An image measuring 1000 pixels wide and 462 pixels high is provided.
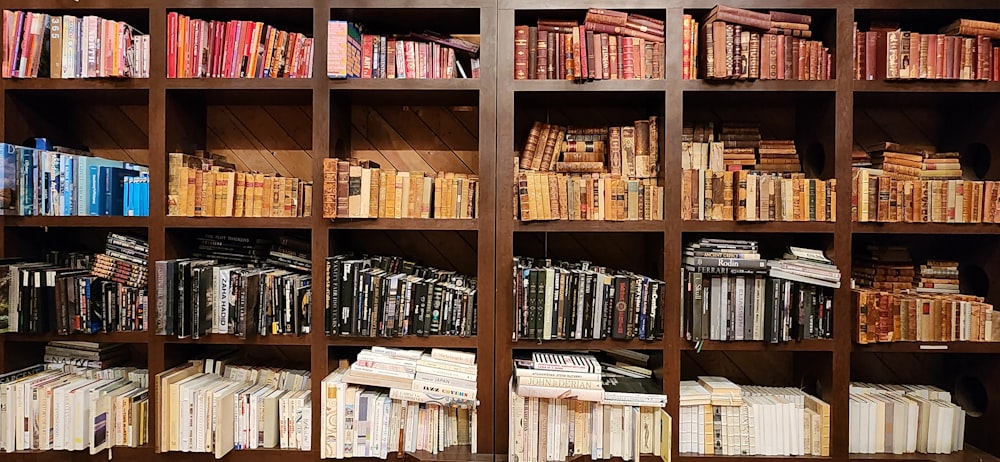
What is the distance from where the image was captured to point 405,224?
1.91 metres

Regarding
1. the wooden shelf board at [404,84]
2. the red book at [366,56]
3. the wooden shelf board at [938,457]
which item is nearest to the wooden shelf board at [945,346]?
the wooden shelf board at [938,457]

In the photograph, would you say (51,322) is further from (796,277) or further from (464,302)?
(796,277)

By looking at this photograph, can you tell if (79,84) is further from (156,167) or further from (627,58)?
(627,58)

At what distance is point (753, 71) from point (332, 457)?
84.2 inches

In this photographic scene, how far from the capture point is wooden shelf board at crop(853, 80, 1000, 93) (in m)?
1.88

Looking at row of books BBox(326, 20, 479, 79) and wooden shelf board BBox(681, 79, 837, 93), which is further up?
row of books BBox(326, 20, 479, 79)

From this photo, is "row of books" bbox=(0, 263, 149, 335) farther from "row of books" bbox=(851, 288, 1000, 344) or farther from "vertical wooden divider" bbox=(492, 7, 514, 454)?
"row of books" bbox=(851, 288, 1000, 344)

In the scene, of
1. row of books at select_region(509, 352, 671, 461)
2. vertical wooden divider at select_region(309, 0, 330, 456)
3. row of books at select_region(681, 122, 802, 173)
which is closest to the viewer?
row of books at select_region(509, 352, 671, 461)

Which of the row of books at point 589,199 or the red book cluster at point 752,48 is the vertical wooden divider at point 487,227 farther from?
the red book cluster at point 752,48

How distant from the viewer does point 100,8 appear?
6.46 ft

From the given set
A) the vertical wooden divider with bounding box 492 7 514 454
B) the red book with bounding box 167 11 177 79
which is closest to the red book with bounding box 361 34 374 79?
the vertical wooden divider with bounding box 492 7 514 454

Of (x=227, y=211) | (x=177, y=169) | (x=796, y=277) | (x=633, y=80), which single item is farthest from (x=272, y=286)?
(x=796, y=277)

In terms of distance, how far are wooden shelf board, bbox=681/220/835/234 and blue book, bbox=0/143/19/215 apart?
2.55 m

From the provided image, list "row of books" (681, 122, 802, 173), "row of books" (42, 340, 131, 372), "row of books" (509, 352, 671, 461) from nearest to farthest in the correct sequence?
"row of books" (509, 352, 671, 461) < "row of books" (681, 122, 802, 173) < "row of books" (42, 340, 131, 372)
